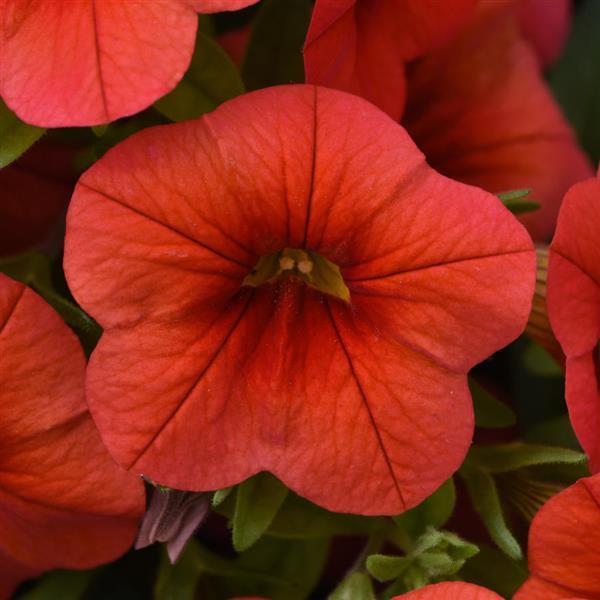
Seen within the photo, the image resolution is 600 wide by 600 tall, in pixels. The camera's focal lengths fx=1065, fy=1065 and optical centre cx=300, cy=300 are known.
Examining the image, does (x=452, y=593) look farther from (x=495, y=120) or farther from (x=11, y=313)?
(x=495, y=120)

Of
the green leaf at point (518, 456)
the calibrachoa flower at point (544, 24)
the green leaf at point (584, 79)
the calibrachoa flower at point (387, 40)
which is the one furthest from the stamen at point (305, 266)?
the green leaf at point (584, 79)

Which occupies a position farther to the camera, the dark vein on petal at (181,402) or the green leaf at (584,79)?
the green leaf at (584,79)

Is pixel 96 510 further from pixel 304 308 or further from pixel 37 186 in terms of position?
pixel 37 186

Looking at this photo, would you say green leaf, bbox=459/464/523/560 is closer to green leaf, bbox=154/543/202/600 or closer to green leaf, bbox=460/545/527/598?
green leaf, bbox=460/545/527/598

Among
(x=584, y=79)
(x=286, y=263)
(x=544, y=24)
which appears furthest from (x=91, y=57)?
(x=584, y=79)

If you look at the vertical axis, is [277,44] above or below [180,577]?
above

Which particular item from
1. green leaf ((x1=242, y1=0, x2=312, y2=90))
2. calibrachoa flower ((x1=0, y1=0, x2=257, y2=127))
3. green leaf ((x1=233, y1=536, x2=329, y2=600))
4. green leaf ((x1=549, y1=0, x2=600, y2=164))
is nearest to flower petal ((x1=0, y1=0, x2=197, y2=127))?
calibrachoa flower ((x1=0, y1=0, x2=257, y2=127))

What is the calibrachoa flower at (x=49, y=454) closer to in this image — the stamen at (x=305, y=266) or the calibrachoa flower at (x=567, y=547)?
the stamen at (x=305, y=266)
